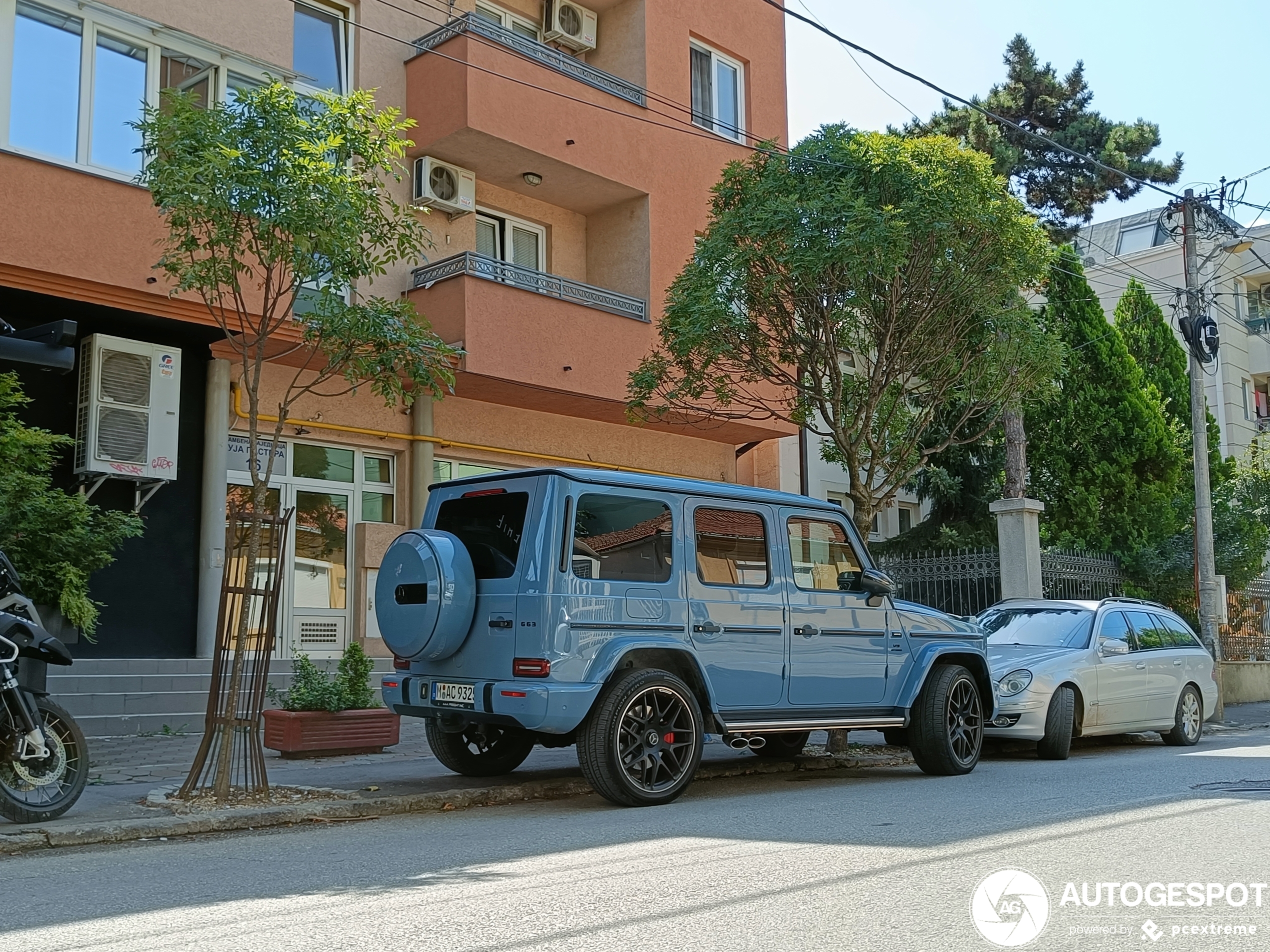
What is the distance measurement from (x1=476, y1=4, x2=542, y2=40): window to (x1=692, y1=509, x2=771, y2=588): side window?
1178 centimetres

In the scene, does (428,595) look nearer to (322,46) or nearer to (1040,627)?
(1040,627)

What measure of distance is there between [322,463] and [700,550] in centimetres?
868

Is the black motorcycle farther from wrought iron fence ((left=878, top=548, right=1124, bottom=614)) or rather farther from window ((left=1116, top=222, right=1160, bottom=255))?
window ((left=1116, top=222, right=1160, bottom=255))

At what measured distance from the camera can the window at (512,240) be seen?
733 inches

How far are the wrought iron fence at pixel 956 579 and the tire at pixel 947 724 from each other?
8.32m

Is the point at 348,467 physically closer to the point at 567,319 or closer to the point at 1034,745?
the point at 567,319

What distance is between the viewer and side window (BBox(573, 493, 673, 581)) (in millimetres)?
8414

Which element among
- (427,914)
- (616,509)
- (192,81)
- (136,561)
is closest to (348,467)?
(136,561)

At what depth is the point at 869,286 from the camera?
43.9ft

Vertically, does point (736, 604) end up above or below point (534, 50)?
below

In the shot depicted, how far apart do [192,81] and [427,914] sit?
12296 millimetres

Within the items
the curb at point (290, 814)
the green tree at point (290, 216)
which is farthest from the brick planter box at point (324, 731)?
the curb at point (290, 814)

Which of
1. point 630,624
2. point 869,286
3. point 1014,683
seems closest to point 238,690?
point 630,624

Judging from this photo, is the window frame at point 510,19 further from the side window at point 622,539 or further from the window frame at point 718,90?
the side window at point 622,539
